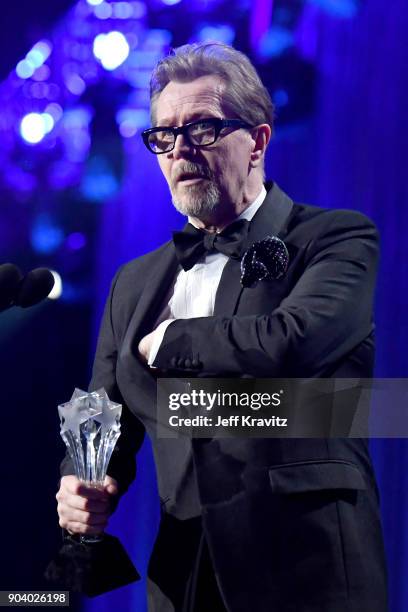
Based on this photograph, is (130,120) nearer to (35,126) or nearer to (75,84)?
(75,84)

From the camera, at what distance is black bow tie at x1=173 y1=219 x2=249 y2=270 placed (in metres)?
2.66

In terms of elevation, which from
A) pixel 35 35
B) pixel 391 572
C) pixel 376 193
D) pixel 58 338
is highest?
pixel 35 35

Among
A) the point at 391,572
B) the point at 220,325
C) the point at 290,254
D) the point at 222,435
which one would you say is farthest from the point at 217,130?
the point at 391,572

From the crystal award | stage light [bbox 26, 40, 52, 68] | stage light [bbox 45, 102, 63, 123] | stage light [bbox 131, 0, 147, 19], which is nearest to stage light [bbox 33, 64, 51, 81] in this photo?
stage light [bbox 26, 40, 52, 68]

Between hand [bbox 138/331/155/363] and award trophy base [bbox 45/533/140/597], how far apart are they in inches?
21.7

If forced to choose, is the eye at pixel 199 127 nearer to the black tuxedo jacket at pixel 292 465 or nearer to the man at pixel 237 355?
the man at pixel 237 355

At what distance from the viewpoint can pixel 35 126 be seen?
338cm

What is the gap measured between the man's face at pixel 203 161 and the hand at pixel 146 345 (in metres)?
0.49

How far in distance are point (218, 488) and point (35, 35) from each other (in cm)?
207

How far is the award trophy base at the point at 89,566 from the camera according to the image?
2.39m

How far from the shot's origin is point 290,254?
100 inches

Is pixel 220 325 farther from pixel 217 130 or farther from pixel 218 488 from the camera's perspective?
pixel 217 130

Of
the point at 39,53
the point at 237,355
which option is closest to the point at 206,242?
the point at 237,355

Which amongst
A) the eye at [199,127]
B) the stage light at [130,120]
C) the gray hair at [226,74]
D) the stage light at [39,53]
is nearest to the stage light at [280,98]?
the gray hair at [226,74]
